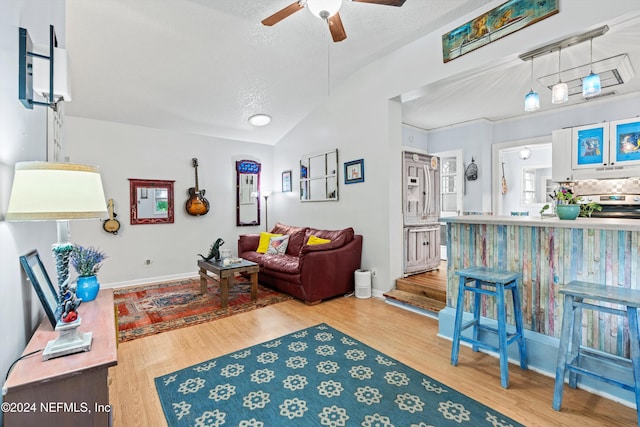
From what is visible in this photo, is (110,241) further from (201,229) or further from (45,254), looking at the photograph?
(45,254)

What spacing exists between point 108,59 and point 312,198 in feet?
10.7

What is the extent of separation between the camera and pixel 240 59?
3.61m

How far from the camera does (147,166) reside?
192 inches

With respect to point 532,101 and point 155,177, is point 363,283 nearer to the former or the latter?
point 532,101

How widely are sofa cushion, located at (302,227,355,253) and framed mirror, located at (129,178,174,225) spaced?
97.5 inches

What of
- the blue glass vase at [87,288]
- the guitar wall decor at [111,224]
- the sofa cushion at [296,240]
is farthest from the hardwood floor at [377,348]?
the guitar wall decor at [111,224]

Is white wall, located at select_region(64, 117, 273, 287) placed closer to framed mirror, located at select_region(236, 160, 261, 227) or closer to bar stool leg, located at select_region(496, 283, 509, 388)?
framed mirror, located at select_region(236, 160, 261, 227)

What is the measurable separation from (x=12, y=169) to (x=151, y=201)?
393 centimetres

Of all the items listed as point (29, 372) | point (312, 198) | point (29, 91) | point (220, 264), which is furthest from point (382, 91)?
point (29, 372)

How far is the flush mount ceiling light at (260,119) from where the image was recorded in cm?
502

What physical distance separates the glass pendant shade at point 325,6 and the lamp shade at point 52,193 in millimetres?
1817

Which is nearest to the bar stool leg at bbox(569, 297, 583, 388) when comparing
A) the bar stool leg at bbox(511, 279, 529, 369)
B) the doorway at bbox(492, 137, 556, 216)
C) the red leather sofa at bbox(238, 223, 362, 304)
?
the bar stool leg at bbox(511, 279, 529, 369)

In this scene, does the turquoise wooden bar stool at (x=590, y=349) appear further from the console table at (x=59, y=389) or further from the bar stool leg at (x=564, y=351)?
the console table at (x=59, y=389)

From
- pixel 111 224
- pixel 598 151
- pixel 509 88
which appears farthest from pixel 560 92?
pixel 111 224
